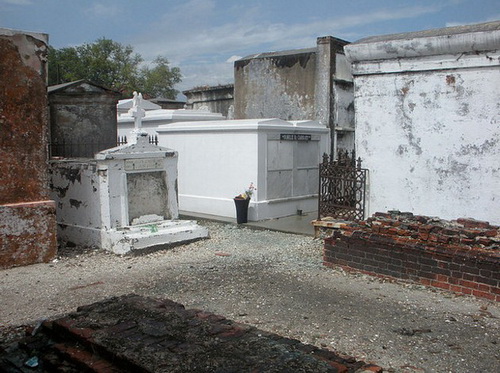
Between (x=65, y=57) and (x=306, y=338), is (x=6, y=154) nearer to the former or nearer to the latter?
(x=306, y=338)

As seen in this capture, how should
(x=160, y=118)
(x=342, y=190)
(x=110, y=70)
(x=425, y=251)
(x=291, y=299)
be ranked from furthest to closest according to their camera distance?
(x=110, y=70) < (x=160, y=118) < (x=342, y=190) < (x=425, y=251) < (x=291, y=299)

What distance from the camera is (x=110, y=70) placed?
48219 millimetres

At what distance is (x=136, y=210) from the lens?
919 cm

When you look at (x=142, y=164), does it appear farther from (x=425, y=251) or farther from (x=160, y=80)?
(x=160, y=80)

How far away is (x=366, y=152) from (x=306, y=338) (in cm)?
434

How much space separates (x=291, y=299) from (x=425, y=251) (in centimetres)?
187

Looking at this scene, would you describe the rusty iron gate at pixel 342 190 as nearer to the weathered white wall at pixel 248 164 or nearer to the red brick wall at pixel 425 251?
the red brick wall at pixel 425 251

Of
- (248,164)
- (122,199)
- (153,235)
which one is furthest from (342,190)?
(122,199)

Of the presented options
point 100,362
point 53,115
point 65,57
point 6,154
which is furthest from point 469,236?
point 65,57

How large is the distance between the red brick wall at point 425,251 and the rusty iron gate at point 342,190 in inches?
55.8

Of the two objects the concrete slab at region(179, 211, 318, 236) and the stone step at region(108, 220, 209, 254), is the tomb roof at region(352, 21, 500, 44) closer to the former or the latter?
the concrete slab at region(179, 211, 318, 236)

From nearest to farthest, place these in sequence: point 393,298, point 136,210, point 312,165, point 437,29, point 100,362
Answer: point 100,362 < point 393,298 < point 437,29 < point 136,210 < point 312,165

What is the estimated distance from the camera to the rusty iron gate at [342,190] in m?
8.90

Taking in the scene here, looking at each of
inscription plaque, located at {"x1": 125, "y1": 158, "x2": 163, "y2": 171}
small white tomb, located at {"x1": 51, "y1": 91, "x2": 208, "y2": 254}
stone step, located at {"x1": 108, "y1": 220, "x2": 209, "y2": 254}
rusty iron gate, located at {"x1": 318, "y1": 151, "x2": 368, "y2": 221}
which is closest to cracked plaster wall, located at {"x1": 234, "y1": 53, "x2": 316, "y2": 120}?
rusty iron gate, located at {"x1": 318, "y1": 151, "x2": 368, "y2": 221}
